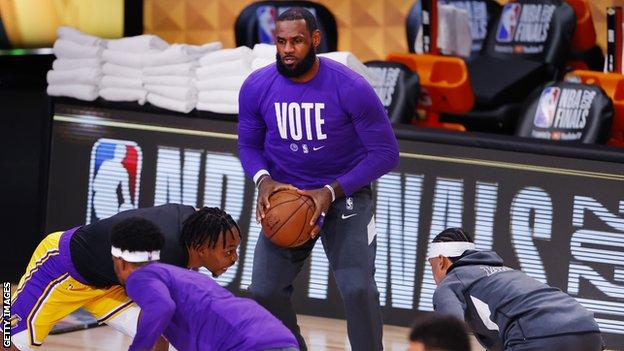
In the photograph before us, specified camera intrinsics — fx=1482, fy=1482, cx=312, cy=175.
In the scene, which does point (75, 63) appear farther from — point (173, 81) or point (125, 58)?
point (173, 81)

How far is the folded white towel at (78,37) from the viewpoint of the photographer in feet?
33.4

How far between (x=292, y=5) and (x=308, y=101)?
16.6 ft

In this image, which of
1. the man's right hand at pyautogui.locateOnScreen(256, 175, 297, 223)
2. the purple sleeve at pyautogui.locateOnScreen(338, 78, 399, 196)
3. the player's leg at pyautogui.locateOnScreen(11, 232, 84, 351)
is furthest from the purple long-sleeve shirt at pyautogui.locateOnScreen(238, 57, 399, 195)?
the player's leg at pyautogui.locateOnScreen(11, 232, 84, 351)

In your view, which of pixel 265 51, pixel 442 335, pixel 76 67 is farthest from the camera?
→ pixel 76 67

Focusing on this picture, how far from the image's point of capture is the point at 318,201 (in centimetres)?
679

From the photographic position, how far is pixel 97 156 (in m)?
9.91

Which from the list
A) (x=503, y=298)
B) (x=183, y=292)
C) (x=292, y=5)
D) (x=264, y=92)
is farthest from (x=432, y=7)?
(x=183, y=292)

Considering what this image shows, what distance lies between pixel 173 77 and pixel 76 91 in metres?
0.66

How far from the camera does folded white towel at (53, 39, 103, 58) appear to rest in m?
10.1

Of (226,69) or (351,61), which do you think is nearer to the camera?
(351,61)

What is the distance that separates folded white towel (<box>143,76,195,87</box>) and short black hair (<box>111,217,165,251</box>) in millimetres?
3841

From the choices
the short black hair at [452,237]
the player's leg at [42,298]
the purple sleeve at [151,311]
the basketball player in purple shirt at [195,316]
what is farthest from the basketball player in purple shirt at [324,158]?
the purple sleeve at [151,311]

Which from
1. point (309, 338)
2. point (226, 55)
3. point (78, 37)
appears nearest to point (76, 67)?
point (78, 37)

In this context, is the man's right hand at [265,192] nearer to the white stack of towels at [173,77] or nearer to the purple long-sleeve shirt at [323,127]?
the purple long-sleeve shirt at [323,127]
